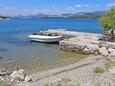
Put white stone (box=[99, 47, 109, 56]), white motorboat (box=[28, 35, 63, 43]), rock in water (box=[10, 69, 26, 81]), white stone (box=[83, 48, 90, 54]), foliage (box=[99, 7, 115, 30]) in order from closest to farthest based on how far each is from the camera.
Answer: rock in water (box=[10, 69, 26, 81]) → white stone (box=[99, 47, 109, 56]) → white stone (box=[83, 48, 90, 54]) → foliage (box=[99, 7, 115, 30]) → white motorboat (box=[28, 35, 63, 43])

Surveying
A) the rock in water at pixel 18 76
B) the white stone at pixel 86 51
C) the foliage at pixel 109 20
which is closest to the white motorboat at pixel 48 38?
the foliage at pixel 109 20

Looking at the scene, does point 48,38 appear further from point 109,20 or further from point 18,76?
point 18,76

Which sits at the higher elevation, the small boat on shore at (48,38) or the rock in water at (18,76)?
the rock in water at (18,76)

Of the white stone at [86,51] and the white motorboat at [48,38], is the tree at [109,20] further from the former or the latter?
the white motorboat at [48,38]

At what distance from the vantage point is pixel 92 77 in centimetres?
1742

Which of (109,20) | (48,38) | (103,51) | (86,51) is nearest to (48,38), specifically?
(48,38)

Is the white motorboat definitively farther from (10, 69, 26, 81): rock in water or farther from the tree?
(10, 69, 26, 81): rock in water

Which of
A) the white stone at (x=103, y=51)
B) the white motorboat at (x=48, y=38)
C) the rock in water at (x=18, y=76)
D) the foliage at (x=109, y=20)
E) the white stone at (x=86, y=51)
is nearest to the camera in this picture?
the rock in water at (x=18, y=76)

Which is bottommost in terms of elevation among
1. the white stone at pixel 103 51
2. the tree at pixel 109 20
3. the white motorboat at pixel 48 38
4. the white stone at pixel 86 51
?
the white motorboat at pixel 48 38

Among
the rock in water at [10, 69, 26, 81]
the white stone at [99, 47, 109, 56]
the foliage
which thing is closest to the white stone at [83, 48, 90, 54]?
the white stone at [99, 47, 109, 56]

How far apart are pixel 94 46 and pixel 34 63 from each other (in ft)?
27.2

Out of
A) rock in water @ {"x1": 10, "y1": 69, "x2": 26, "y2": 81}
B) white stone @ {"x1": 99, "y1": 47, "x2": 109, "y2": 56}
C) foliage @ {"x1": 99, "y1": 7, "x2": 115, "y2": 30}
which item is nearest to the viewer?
rock in water @ {"x1": 10, "y1": 69, "x2": 26, "y2": 81}

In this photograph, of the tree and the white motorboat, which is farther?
the white motorboat

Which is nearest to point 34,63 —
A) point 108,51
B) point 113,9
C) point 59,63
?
point 59,63
